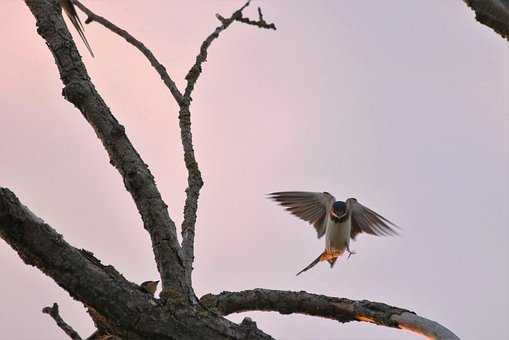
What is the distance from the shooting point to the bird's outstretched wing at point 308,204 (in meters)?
9.70

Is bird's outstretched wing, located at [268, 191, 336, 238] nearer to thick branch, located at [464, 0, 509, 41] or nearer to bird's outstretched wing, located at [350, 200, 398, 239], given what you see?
bird's outstretched wing, located at [350, 200, 398, 239]

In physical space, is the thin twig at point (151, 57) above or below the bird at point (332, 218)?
below

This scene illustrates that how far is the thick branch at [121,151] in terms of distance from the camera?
282 cm

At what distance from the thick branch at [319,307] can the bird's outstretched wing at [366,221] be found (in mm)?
5708

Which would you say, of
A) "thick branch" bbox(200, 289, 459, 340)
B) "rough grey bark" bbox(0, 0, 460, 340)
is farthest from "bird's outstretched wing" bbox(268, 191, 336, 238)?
"thick branch" bbox(200, 289, 459, 340)

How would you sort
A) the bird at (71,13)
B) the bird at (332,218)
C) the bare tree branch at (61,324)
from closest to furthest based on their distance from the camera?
the bare tree branch at (61,324) < the bird at (71,13) < the bird at (332,218)

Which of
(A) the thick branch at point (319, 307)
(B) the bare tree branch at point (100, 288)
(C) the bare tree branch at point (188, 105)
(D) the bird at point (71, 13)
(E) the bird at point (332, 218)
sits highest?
(E) the bird at point (332, 218)

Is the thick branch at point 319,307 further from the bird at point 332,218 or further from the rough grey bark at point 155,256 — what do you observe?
the bird at point 332,218

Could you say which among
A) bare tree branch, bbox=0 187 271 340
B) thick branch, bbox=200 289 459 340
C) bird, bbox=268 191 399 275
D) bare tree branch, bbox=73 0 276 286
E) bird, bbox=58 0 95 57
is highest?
bird, bbox=268 191 399 275

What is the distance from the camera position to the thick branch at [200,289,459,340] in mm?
3209

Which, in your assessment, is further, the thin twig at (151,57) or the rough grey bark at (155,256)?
the thin twig at (151,57)

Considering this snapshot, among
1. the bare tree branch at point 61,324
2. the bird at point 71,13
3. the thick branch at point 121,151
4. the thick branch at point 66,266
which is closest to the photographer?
the thick branch at point 66,266

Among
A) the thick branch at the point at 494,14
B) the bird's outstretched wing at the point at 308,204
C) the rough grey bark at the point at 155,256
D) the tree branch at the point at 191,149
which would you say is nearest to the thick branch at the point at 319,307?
the rough grey bark at the point at 155,256

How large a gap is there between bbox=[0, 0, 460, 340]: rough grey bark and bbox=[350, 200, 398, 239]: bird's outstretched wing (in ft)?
18.0
